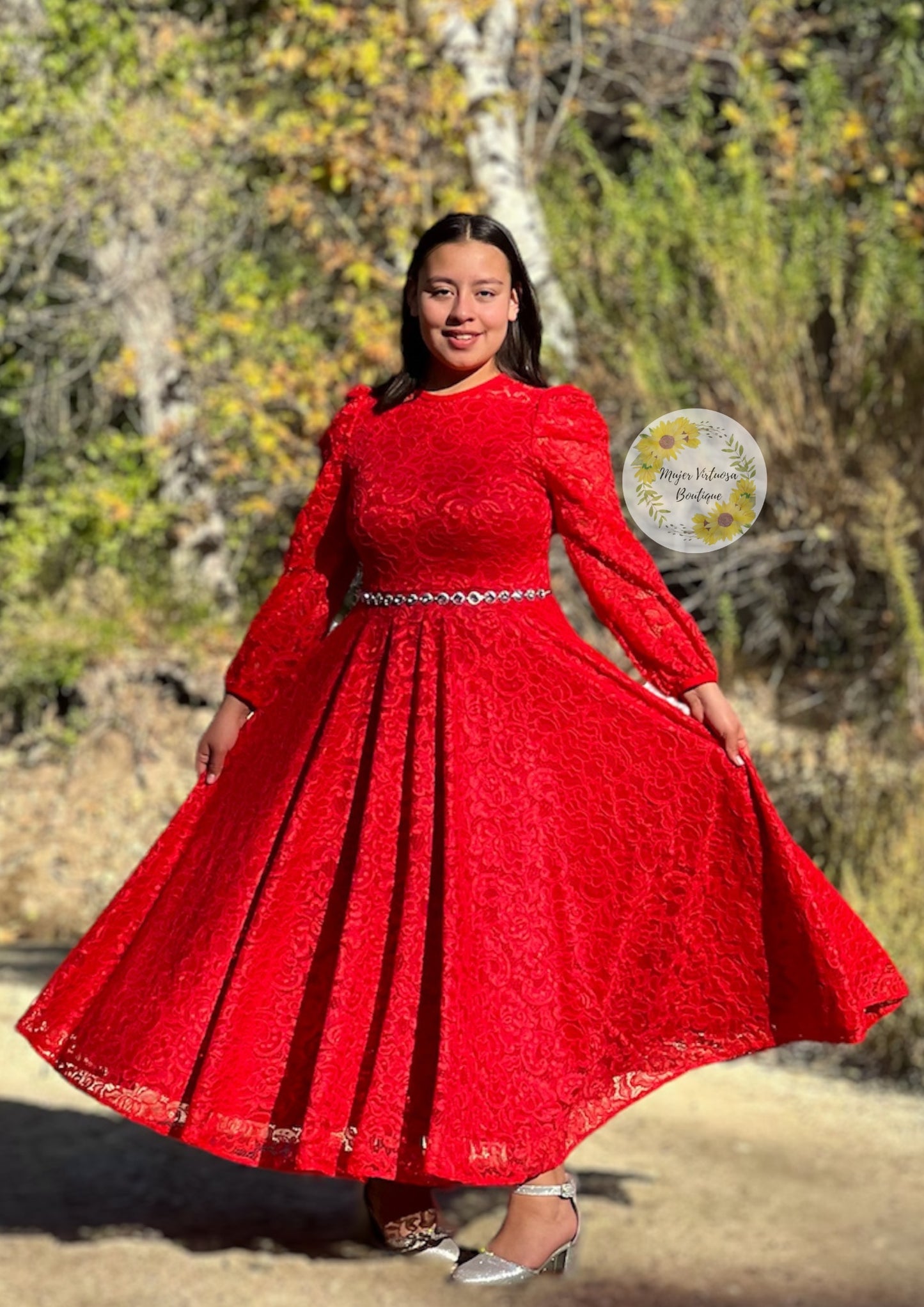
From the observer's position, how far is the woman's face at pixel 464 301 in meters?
2.77

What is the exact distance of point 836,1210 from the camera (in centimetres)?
499

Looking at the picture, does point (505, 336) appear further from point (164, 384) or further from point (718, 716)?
point (164, 384)

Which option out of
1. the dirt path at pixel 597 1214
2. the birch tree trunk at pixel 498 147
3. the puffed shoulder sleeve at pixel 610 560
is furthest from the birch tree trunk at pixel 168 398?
the puffed shoulder sleeve at pixel 610 560

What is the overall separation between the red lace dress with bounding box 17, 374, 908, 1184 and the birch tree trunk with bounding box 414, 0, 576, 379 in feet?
13.5

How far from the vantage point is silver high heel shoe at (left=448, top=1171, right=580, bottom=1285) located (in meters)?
2.52

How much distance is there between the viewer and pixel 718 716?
277 centimetres

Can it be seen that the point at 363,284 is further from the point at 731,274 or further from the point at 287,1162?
the point at 287,1162

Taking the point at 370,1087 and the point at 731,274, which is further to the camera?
the point at 731,274

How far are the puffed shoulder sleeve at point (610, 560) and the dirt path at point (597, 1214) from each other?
2125mm

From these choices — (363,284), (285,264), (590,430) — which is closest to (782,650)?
(363,284)

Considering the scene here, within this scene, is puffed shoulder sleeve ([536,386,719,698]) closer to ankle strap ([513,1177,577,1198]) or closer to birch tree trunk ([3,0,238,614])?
ankle strap ([513,1177,577,1198])

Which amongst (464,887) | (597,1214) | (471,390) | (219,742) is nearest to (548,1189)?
(464,887)

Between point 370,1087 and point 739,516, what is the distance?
985 millimetres

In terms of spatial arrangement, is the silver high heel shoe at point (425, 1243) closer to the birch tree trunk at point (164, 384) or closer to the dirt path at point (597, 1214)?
the dirt path at point (597, 1214)
